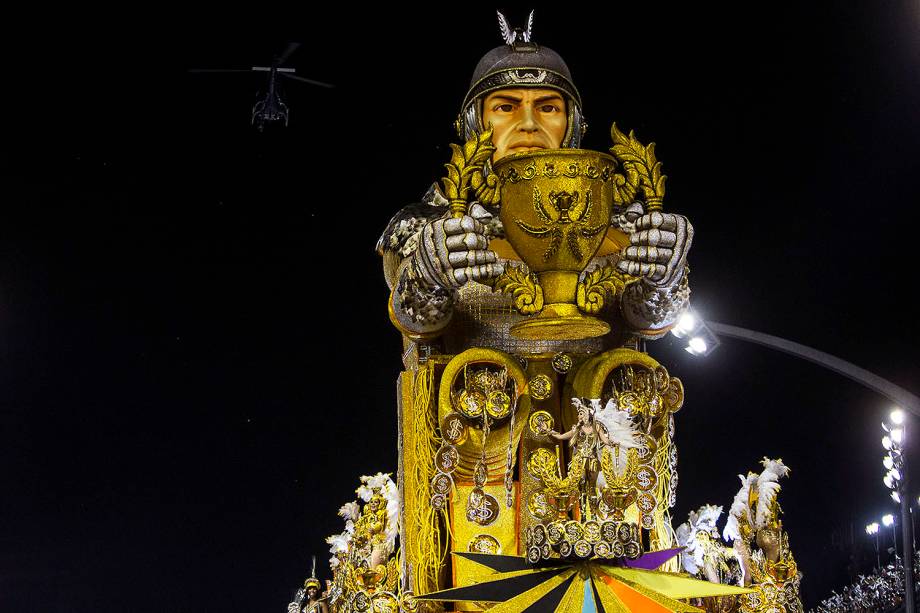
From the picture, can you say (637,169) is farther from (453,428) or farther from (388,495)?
(388,495)

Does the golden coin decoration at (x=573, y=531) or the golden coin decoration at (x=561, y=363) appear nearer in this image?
the golden coin decoration at (x=573, y=531)

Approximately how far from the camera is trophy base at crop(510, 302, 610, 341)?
5.07 meters

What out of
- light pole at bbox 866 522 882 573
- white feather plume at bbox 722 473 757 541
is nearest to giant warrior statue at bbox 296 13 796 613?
white feather plume at bbox 722 473 757 541

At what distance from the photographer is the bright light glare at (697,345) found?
8.34 meters

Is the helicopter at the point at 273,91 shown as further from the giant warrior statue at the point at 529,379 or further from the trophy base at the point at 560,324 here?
the trophy base at the point at 560,324

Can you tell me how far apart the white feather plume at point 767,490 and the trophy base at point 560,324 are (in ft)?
4.03

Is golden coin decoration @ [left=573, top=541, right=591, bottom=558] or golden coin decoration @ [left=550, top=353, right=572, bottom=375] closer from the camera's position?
golden coin decoration @ [left=573, top=541, right=591, bottom=558]

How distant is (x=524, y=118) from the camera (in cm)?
612

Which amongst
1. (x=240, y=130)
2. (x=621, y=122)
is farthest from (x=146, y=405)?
(x=621, y=122)

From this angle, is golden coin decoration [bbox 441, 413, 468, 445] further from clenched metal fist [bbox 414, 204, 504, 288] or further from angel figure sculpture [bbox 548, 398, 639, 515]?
clenched metal fist [bbox 414, 204, 504, 288]

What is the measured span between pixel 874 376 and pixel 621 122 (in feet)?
8.40

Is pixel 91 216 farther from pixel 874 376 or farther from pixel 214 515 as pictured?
pixel 874 376

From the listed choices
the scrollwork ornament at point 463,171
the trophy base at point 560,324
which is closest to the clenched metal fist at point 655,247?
the trophy base at point 560,324

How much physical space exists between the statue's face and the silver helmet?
0.04 metres
